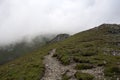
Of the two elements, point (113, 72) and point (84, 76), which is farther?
point (113, 72)

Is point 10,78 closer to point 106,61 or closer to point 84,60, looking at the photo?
point 84,60

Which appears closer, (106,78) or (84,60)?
(106,78)

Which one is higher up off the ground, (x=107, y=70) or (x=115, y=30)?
(x=115, y=30)

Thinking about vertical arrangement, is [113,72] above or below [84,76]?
above

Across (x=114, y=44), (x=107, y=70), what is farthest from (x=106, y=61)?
(x=114, y=44)

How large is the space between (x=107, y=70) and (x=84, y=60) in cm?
2257

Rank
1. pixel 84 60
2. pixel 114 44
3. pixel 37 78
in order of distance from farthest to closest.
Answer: pixel 114 44 → pixel 84 60 → pixel 37 78

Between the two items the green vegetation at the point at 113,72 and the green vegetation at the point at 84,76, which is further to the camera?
the green vegetation at the point at 113,72

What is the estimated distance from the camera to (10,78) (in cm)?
8225

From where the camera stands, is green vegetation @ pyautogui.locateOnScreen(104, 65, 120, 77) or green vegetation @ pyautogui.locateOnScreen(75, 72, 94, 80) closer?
green vegetation @ pyautogui.locateOnScreen(75, 72, 94, 80)

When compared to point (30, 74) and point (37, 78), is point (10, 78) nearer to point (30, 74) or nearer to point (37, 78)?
point (30, 74)

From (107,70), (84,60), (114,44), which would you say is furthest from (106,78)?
(114,44)

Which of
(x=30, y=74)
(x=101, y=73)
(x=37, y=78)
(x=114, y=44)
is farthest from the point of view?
(x=114, y=44)

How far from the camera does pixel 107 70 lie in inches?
2569
